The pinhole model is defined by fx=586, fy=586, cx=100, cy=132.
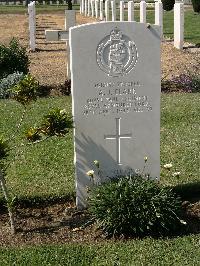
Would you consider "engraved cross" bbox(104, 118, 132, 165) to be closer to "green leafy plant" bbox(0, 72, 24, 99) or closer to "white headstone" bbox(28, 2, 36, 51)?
Result: "green leafy plant" bbox(0, 72, 24, 99)

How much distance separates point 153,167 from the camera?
219 inches

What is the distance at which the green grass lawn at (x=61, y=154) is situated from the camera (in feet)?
20.2

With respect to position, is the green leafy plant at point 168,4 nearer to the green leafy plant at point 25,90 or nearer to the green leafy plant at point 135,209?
the green leafy plant at point 25,90

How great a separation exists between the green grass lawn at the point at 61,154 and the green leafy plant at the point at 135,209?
94cm

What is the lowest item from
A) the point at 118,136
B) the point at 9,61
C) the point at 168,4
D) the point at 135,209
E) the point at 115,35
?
the point at 135,209

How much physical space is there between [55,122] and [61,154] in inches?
89.2

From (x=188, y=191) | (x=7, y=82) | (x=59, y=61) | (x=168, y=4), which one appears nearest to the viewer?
(x=188, y=191)

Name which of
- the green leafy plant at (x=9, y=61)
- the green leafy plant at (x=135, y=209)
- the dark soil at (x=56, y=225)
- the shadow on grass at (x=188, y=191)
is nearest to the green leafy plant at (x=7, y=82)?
the green leafy plant at (x=9, y=61)

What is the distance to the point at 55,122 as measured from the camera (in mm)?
5062

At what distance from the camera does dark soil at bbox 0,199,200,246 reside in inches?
197

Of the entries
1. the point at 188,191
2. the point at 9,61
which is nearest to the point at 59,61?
the point at 9,61

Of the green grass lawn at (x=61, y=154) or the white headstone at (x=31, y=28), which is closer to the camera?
the green grass lawn at (x=61, y=154)

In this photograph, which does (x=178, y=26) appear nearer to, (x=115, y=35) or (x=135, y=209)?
(x=115, y=35)

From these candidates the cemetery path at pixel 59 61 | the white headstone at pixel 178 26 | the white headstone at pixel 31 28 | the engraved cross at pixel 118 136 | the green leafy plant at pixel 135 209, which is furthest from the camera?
the white headstone at pixel 31 28
